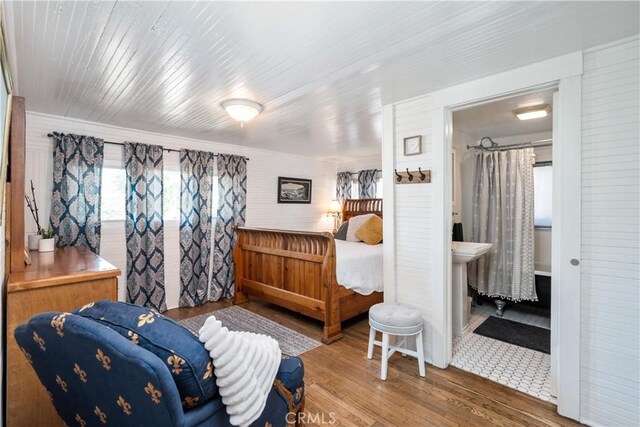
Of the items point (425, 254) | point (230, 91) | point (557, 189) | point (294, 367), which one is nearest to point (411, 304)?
point (425, 254)

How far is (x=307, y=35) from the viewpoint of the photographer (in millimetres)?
1658

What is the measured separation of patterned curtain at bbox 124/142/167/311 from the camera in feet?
11.6

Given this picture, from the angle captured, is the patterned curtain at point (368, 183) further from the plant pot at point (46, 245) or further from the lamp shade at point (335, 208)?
the plant pot at point (46, 245)

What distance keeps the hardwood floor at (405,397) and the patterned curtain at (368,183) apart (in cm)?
325

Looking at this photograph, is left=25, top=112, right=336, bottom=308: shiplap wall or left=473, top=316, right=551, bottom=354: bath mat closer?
left=473, top=316, right=551, bottom=354: bath mat

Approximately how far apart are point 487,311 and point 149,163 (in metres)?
4.60

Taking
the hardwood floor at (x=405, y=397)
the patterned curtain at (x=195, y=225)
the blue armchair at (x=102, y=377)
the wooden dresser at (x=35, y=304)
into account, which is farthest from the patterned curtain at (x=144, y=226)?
the blue armchair at (x=102, y=377)

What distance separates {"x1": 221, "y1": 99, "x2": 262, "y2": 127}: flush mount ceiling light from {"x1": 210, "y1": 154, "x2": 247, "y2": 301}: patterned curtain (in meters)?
1.68

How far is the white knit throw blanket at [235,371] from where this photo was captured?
3.18 feet

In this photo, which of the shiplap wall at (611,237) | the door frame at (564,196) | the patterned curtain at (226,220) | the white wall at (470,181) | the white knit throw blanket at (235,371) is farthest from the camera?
the patterned curtain at (226,220)

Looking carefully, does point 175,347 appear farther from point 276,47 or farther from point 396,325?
point 396,325

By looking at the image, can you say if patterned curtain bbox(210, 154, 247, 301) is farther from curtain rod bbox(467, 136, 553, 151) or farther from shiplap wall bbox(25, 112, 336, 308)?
curtain rod bbox(467, 136, 553, 151)

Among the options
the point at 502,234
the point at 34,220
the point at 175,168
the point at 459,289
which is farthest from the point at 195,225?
the point at 502,234

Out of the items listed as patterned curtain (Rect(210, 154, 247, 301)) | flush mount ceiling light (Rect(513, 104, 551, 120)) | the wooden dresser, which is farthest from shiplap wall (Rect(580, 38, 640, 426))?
patterned curtain (Rect(210, 154, 247, 301))
